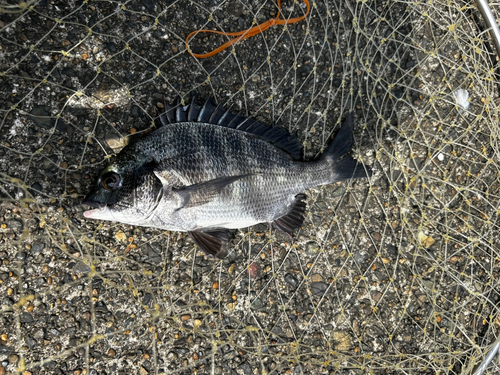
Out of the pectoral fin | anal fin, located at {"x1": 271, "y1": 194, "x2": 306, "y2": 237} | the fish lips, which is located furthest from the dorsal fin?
the fish lips

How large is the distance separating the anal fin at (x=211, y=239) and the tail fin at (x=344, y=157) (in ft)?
2.91

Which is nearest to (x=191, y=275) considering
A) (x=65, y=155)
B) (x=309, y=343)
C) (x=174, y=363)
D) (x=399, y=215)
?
(x=174, y=363)

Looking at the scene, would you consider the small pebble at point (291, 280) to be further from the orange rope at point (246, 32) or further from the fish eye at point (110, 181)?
the orange rope at point (246, 32)

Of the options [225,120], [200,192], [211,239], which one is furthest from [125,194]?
[225,120]

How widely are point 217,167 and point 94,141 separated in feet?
2.94

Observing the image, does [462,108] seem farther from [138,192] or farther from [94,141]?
[94,141]

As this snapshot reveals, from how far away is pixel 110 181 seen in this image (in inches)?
75.2

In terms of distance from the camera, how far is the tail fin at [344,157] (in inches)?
92.0

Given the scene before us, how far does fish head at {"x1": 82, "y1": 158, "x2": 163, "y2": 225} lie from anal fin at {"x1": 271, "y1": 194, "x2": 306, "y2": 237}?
34.1 inches

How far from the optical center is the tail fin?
2.34m

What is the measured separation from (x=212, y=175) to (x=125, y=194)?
1.74 ft

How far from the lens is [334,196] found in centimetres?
253

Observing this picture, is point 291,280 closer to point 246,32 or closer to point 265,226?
point 265,226

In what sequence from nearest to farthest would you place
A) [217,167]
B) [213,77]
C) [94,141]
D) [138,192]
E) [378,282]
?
[138,192] → [217,167] → [94,141] → [213,77] → [378,282]
